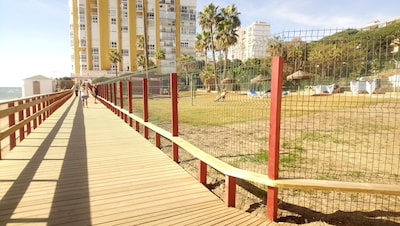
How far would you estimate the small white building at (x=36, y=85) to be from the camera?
50.9m

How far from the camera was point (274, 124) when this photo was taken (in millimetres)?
2902

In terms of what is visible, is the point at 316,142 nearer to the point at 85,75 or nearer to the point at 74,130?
the point at 74,130

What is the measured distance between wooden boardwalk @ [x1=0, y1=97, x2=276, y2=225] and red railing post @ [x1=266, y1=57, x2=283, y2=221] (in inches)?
9.1

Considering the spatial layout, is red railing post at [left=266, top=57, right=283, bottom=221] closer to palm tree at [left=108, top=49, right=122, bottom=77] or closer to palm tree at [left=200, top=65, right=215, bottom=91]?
palm tree at [left=200, top=65, right=215, bottom=91]

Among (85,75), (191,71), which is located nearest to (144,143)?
(191,71)

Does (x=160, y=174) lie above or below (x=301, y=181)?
below

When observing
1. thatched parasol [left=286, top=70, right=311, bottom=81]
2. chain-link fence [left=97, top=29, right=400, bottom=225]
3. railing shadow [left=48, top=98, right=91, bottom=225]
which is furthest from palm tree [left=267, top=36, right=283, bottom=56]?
railing shadow [left=48, top=98, right=91, bottom=225]

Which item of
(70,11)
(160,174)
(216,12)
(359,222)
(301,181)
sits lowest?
(359,222)

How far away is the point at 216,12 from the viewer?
41.4m

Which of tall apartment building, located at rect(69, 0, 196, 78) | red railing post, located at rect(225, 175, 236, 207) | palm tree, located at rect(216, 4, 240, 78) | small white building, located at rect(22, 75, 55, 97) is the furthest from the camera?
tall apartment building, located at rect(69, 0, 196, 78)

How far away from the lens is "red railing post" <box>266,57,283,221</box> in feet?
9.25

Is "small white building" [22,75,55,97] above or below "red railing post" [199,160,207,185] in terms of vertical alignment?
above

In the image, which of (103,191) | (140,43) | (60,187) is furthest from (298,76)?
(140,43)

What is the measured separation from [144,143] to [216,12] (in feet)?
125
